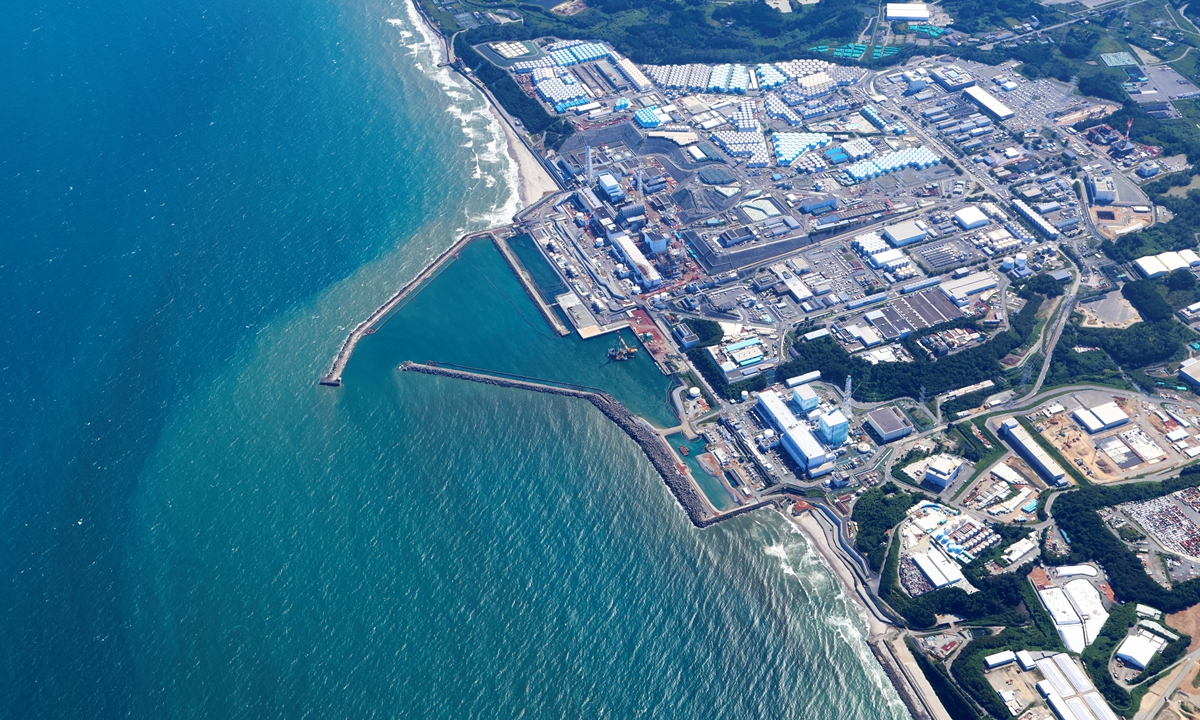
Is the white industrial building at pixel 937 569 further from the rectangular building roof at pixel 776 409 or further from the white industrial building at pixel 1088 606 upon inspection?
the rectangular building roof at pixel 776 409

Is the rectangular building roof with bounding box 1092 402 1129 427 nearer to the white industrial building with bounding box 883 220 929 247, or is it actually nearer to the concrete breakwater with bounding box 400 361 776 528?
the white industrial building with bounding box 883 220 929 247

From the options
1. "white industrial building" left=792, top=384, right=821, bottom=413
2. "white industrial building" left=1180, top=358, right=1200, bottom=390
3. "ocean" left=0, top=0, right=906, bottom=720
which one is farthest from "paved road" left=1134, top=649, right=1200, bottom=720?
"white industrial building" left=792, top=384, right=821, bottom=413

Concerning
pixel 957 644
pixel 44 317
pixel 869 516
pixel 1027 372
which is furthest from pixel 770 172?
pixel 44 317

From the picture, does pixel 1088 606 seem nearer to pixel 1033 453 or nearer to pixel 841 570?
pixel 1033 453

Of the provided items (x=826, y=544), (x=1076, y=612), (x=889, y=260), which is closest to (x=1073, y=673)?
(x=1076, y=612)

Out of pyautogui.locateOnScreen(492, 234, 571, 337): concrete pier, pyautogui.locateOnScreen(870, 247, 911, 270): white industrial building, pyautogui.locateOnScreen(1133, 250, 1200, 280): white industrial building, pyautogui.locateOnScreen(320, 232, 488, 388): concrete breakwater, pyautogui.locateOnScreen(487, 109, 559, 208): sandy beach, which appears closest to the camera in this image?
pyautogui.locateOnScreen(320, 232, 488, 388): concrete breakwater

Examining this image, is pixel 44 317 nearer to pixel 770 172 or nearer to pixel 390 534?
pixel 390 534
